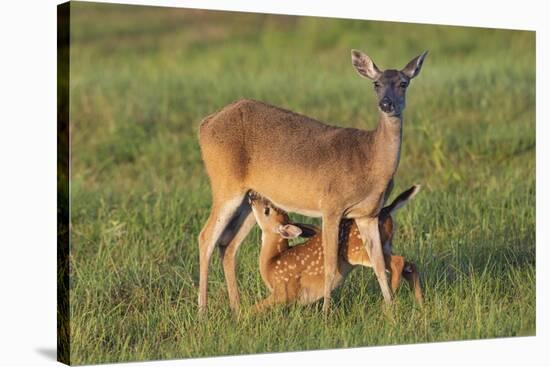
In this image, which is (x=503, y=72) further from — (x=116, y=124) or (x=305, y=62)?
(x=116, y=124)

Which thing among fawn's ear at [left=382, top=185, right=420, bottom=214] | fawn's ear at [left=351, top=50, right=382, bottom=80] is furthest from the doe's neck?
fawn's ear at [left=382, top=185, right=420, bottom=214]

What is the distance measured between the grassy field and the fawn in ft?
0.48

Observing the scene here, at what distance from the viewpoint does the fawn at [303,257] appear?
27.5 feet

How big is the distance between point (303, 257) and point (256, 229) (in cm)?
158

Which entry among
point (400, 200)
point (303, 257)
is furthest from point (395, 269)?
point (303, 257)

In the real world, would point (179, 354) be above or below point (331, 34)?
below

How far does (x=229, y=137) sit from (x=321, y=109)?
5.24 meters

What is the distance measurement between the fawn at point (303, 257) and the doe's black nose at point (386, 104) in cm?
66

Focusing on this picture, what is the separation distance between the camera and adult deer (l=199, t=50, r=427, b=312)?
8188mm

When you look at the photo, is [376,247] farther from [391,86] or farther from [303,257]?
[391,86]

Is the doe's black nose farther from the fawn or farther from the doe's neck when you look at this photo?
the fawn

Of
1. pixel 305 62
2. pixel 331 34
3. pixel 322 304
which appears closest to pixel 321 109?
pixel 305 62

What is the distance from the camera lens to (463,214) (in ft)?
34.0

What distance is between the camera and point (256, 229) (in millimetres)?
9977
